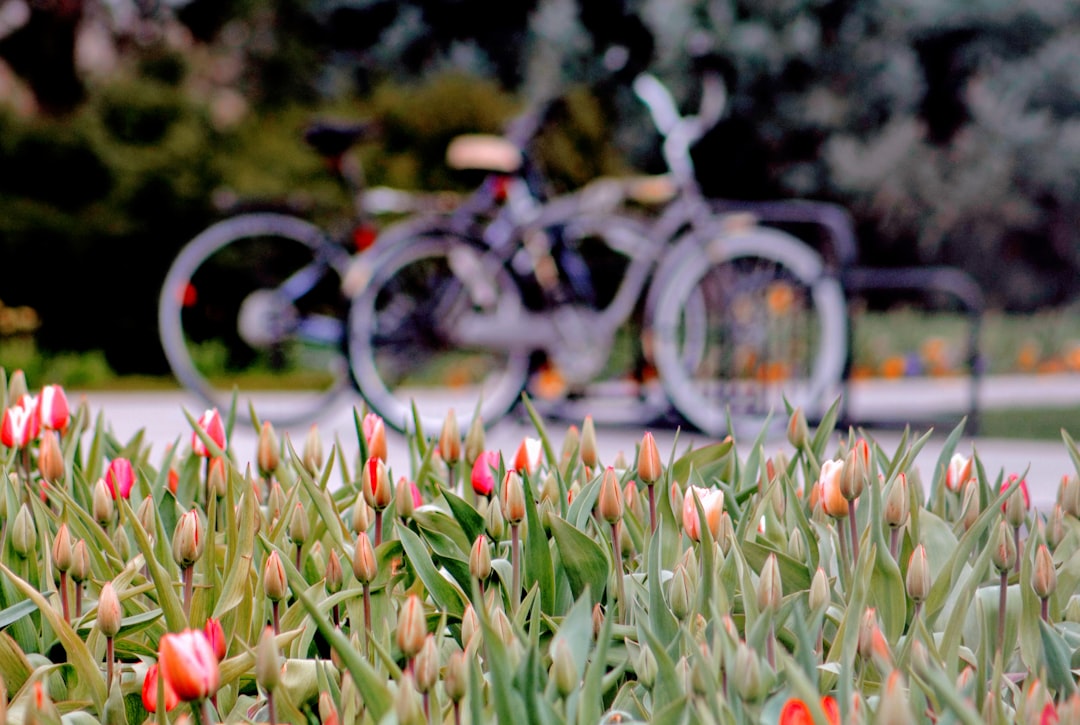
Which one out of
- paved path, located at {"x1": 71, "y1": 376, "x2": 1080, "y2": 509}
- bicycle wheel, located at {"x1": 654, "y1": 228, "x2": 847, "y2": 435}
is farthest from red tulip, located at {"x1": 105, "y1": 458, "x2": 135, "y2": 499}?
bicycle wheel, located at {"x1": 654, "y1": 228, "x2": 847, "y2": 435}

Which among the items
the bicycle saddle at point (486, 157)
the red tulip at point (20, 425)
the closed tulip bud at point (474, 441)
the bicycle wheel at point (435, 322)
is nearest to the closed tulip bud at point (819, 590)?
the closed tulip bud at point (474, 441)

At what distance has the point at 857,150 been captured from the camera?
40.3 feet

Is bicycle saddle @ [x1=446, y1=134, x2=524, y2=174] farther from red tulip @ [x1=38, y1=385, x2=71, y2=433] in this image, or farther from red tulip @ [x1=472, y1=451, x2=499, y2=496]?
red tulip @ [x1=472, y1=451, x2=499, y2=496]

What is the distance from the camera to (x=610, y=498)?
1.03 meters

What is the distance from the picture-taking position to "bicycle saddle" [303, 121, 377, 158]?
16.6 feet

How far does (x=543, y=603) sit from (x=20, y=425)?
75cm

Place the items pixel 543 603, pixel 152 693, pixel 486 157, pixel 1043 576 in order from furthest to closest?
pixel 486 157 → pixel 543 603 → pixel 1043 576 → pixel 152 693

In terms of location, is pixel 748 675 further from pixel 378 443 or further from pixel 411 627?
pixel 378 443

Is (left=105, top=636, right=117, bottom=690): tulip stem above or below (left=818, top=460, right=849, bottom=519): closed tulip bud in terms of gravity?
below

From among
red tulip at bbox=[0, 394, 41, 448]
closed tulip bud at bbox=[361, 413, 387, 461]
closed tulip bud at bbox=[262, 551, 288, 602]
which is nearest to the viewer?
closed tulip bud at bbox=[262, 551, 288, 602]

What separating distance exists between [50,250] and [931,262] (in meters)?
9.74

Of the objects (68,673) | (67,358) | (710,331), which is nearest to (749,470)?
(68,673)

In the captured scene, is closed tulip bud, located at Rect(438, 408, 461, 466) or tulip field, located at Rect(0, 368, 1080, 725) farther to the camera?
closed tulip bud, located at Rect(438, 408, 461, 466)

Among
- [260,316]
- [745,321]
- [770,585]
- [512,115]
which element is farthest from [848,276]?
[512,115]
